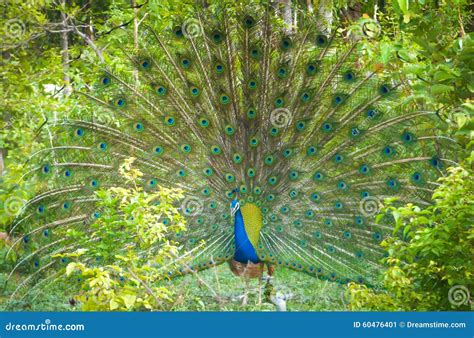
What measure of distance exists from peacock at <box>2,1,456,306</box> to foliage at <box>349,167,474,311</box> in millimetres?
1776

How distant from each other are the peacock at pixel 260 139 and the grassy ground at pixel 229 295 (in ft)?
0.55

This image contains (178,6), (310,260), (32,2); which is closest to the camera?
(310,260)

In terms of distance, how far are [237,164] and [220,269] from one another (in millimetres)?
1073

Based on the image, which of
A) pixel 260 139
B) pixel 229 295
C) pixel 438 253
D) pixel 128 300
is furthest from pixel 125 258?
pixel 260 139

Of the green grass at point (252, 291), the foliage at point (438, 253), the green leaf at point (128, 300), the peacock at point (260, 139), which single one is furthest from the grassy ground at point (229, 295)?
the green leaf at point (128, 300)

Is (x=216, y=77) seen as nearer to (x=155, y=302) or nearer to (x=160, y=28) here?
(x=160, y=28)

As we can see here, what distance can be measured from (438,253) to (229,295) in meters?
2.49

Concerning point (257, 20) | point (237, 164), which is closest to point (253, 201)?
point (237, 164)

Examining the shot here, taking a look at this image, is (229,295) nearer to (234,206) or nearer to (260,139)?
(234,206)

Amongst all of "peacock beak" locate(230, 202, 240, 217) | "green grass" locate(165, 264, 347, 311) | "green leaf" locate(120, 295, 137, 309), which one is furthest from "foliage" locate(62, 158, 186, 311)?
"peacock beak" locate(230, 202, 240, 217)

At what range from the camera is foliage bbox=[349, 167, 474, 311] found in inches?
169

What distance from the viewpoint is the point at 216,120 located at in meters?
6.79

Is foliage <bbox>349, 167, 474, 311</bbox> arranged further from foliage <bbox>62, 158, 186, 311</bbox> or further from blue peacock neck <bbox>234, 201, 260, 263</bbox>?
blue peacock neck <bbox>234, 201, 260, 263</bbox>

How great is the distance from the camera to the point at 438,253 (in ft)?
13.9
